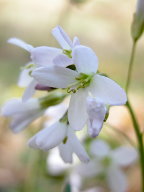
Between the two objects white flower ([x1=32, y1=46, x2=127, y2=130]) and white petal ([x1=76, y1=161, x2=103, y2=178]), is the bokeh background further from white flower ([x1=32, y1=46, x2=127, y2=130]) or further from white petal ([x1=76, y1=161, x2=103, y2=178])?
white flower ([x1=32, y1=46, x2=127, y2=130])

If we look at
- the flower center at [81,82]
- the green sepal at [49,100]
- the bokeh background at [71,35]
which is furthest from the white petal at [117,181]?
the bokeh background at [71,35]

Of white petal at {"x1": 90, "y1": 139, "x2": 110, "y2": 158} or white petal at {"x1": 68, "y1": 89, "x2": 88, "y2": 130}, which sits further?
white petal at {"x1": 90, "y1": 139, "x2": 110, "y2": 158}

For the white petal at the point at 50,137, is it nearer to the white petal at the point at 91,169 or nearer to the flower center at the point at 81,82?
the flower center at the point at 81,82

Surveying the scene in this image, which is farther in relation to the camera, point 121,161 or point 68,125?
point 121,161

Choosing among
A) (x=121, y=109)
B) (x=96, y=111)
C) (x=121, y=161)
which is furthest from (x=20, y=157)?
(x=96, y=111)

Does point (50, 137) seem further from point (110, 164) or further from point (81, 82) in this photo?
point (110, 164)

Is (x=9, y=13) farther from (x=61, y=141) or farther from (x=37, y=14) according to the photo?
(x=61, y=141)

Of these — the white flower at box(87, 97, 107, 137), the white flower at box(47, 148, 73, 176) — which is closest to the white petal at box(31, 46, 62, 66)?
the white flower at box(87, 97, 107, 137)
